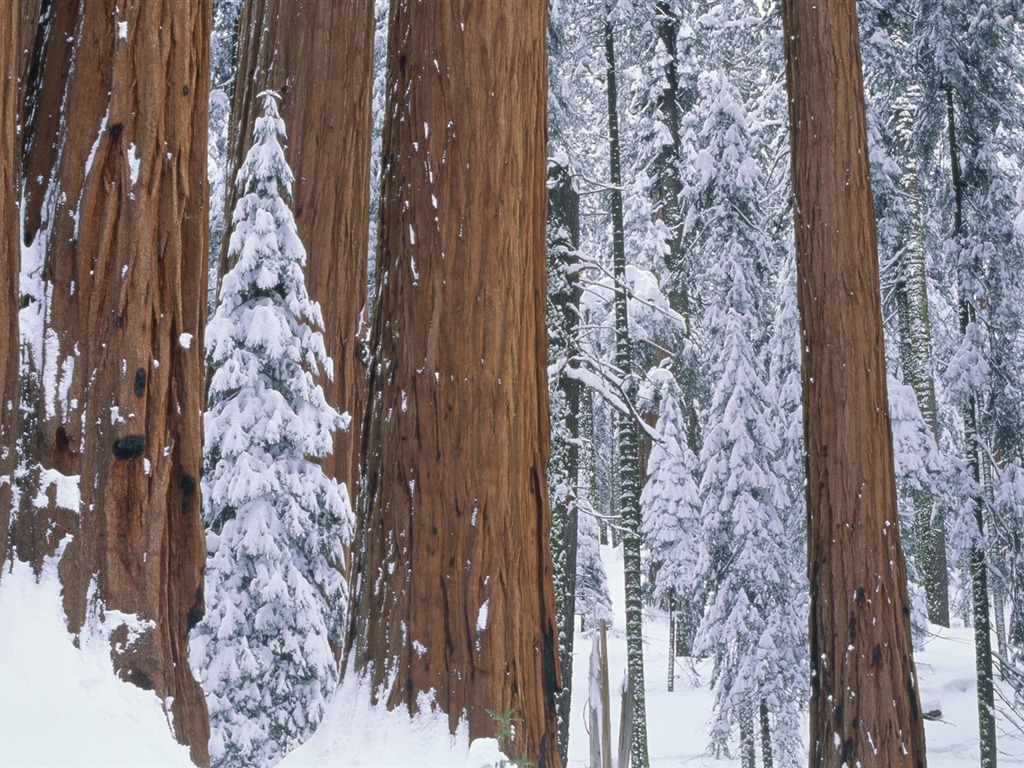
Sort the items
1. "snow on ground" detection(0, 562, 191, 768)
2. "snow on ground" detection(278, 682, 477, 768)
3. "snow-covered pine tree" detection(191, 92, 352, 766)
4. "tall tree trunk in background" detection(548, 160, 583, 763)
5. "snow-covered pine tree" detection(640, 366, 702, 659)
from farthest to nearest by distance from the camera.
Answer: "snow-covered pine tree" detection(640, 366, 702, 659) < "tall tree trunk in background" detection(548, 160, 583, 763) < "snow-covered pine tree" detection(191, 92, 352, 766) < "snow on ground" detection(278, 682, 477, 768) < "snow on ground" detection(0, 562, 191, 768)

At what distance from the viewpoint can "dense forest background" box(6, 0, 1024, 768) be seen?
3.19 metres

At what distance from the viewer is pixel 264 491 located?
23.4 ft

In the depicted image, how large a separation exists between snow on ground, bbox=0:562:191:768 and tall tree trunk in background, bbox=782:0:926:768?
18.0 feet

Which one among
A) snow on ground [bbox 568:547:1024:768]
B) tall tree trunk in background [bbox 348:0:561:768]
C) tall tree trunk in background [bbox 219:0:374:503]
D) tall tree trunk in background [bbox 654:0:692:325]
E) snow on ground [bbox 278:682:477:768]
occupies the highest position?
tall tree trunk in background [bbox 654:0:692:325]

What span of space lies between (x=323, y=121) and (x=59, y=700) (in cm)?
581

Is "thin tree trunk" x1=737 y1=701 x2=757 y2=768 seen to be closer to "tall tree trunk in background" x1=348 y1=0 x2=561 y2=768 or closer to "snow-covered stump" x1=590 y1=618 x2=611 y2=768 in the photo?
"snow-covered stump" x1=590 y1=618 x2=611 y2=768

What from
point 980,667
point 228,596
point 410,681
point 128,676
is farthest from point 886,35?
point 128,676

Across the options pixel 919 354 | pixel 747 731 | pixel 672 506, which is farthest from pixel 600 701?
pixel 919 354

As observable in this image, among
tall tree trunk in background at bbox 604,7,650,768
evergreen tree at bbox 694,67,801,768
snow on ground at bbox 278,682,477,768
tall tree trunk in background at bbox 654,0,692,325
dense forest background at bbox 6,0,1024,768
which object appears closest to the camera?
dense forest background at bbox 6,0,1024,768

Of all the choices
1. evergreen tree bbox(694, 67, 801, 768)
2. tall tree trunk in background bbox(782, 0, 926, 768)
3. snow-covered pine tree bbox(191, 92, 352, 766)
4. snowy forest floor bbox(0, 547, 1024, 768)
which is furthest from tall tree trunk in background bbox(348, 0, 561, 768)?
evergreen tree bbox(694, 67, 801, 768)

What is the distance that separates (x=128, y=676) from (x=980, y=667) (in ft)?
40.2

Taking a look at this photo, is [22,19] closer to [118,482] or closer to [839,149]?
[118,482]

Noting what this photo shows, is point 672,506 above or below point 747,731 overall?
above

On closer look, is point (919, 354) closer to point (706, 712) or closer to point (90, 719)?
point (706, 712)
